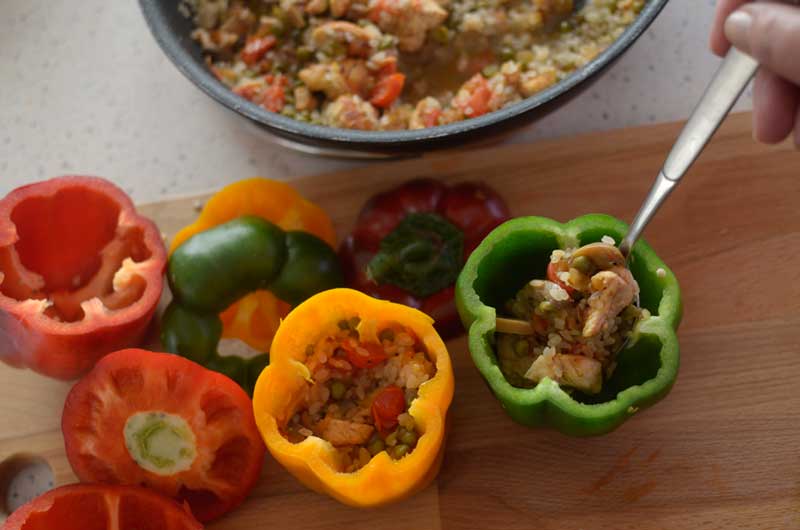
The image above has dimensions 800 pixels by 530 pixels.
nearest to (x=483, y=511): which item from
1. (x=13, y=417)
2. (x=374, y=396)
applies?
(x=374, y=396)

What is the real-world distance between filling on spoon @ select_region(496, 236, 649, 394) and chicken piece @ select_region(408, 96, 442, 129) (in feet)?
1.44

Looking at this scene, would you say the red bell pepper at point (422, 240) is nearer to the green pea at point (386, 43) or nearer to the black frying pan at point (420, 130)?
the black frying pan at point (420, 130)

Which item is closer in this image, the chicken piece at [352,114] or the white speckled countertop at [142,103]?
Result: the chicken piece at [352,114]

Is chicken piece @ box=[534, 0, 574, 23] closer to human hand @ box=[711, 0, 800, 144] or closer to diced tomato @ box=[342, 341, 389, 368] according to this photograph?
human hand @ box=[711, 0, 800, 144]

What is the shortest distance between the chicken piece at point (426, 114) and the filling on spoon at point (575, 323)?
1.44 ft

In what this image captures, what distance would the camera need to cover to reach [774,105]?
1.59 m

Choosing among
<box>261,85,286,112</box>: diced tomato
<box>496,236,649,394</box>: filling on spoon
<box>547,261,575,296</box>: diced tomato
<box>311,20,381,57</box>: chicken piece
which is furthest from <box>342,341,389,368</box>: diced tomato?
<box>311,20,381,57</box>: chicken piece

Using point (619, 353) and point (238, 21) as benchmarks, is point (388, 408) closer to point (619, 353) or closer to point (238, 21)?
point (619, 353)

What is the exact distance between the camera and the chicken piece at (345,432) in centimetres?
174

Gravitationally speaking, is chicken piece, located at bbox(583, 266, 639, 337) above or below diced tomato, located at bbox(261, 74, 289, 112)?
below

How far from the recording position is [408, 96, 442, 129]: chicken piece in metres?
2.02

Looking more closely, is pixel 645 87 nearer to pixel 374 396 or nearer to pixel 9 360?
pixel 374 396

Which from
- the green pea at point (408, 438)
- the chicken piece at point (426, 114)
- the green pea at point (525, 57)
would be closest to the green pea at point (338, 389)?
the green pea at point (408, 438)

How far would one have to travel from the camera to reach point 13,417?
6.50 feet
